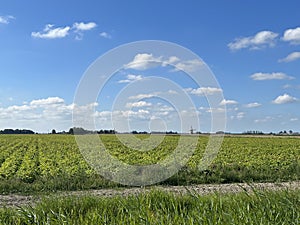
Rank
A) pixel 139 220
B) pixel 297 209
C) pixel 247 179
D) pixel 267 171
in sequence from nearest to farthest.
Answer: pixel 139 220 < pixel 297 209 < pixel 247 179 < pixel 267 171

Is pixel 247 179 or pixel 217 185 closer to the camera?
pixel 217 185

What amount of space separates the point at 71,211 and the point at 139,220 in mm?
1257

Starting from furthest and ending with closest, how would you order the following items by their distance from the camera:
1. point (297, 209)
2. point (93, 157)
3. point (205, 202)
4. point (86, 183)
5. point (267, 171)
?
point (93, 157) → point (267, 171) → point (86, 183) → point (205, 202) → point (297, 209)

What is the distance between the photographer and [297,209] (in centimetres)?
515

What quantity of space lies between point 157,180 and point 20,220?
746 cm

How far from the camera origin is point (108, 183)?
477 inches

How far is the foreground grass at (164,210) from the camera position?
4664 millimetres

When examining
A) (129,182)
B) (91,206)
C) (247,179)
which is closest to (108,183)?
(129,182)

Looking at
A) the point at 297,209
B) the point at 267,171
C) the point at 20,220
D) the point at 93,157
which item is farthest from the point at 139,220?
the point at 93,157

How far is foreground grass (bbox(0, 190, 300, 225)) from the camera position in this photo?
4.66m

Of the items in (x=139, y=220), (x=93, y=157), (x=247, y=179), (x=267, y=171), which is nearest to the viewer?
(x=139, y=220)

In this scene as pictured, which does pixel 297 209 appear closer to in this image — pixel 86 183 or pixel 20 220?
pixel 20 220

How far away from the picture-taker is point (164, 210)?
17.4 ft

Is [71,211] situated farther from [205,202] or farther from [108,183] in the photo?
[108,183]
